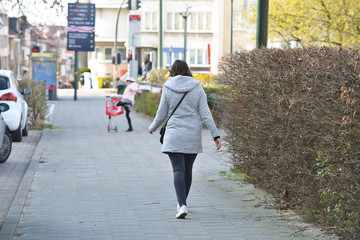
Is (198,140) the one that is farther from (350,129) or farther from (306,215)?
(350,129)

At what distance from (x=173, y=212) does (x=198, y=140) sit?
813 mm

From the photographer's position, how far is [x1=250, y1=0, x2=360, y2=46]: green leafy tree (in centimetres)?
2809

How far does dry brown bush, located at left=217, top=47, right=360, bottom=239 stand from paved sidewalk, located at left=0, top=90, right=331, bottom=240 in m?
0.37

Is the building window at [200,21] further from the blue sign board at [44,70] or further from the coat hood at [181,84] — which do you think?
the coat hood at [181,84]

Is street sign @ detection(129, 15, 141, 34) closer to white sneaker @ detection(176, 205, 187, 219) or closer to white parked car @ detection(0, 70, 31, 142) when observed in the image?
white parked car @ detection(0, 70, 31, 142)

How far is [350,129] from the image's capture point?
5504 mm

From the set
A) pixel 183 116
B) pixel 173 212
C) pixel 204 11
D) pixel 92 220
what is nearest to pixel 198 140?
pixel 183 116

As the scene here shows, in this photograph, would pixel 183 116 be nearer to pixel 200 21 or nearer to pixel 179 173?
pixel 179 173

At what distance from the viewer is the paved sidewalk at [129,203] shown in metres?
6.74

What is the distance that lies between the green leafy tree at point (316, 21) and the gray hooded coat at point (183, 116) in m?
20.0

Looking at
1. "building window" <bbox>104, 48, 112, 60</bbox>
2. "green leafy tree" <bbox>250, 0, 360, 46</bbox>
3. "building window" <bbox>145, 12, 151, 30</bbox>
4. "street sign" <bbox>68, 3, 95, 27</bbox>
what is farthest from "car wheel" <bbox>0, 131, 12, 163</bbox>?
"building window" <bbox>104, 48, 112, 60</bbox>

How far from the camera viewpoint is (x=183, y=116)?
757 cm

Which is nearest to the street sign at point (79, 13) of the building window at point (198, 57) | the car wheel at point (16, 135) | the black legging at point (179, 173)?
the car wheel at point (16, 135)

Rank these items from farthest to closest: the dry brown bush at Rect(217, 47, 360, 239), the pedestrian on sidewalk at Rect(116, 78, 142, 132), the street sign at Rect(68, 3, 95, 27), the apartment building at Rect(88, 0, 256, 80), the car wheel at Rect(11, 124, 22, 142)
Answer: the apartment building at Rect(88, 0, 256, 80), the pedestrian on sidewalk at Rect(116, 78, 142, 132), the car wheel at Rect(11, 124, 22, 142), the street sign at Rect(68, 3, 95, 27), the dry brown bush at Rect(217, 47, 360, 239)
